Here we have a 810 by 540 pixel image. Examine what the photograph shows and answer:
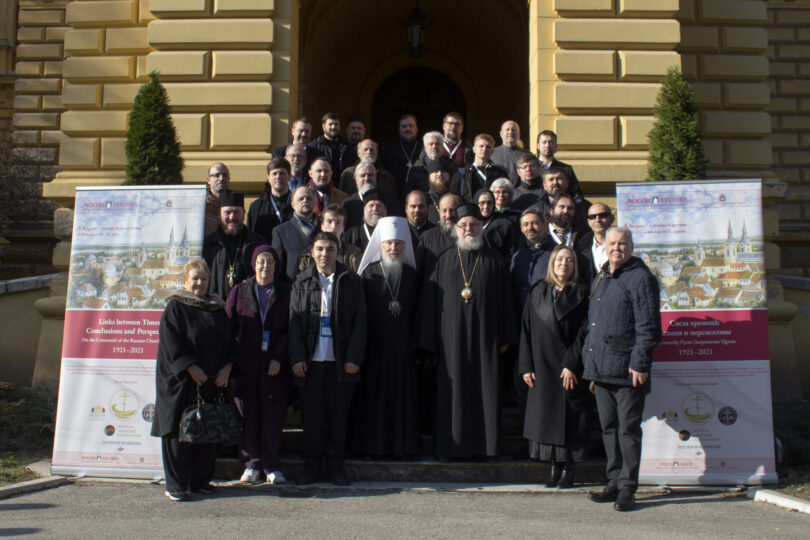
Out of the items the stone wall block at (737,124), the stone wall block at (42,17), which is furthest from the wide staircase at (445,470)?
the stone wall block at (42,17)

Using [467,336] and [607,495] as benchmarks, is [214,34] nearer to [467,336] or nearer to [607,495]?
[467,336]

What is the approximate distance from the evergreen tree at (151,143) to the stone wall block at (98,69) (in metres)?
1.90

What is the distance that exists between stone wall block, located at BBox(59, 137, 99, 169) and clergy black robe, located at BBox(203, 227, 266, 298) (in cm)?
398

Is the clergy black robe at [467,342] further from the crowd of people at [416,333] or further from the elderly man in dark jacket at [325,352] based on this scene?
the elderly man in dark jacket at [325,352]

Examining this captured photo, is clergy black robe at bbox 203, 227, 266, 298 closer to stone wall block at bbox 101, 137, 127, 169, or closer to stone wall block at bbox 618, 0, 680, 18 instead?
stone wall block at bbox 101, 137, 127, 169

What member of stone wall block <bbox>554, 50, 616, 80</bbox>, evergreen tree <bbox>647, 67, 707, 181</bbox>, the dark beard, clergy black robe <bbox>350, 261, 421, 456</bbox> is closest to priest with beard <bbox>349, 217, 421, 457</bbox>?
clergy black robe <bbox>350, 261, 421, 456</bbox>

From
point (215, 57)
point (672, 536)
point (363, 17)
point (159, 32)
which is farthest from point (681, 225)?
point (363, 17)

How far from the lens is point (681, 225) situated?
639 cm

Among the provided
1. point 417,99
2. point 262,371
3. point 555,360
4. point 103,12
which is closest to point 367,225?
point 262,371

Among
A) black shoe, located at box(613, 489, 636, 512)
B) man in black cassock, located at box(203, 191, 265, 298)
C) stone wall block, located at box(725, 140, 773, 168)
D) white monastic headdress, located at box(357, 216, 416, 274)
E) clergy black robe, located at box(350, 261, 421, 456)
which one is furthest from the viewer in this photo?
stone wall block, located at box(725, 140, 773, 168)

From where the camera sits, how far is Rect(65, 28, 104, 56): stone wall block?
1028 centimetres

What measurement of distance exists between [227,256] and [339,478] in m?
2.20

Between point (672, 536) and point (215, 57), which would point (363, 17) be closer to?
point (215, 57)

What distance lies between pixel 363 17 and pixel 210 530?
35.8 ft
